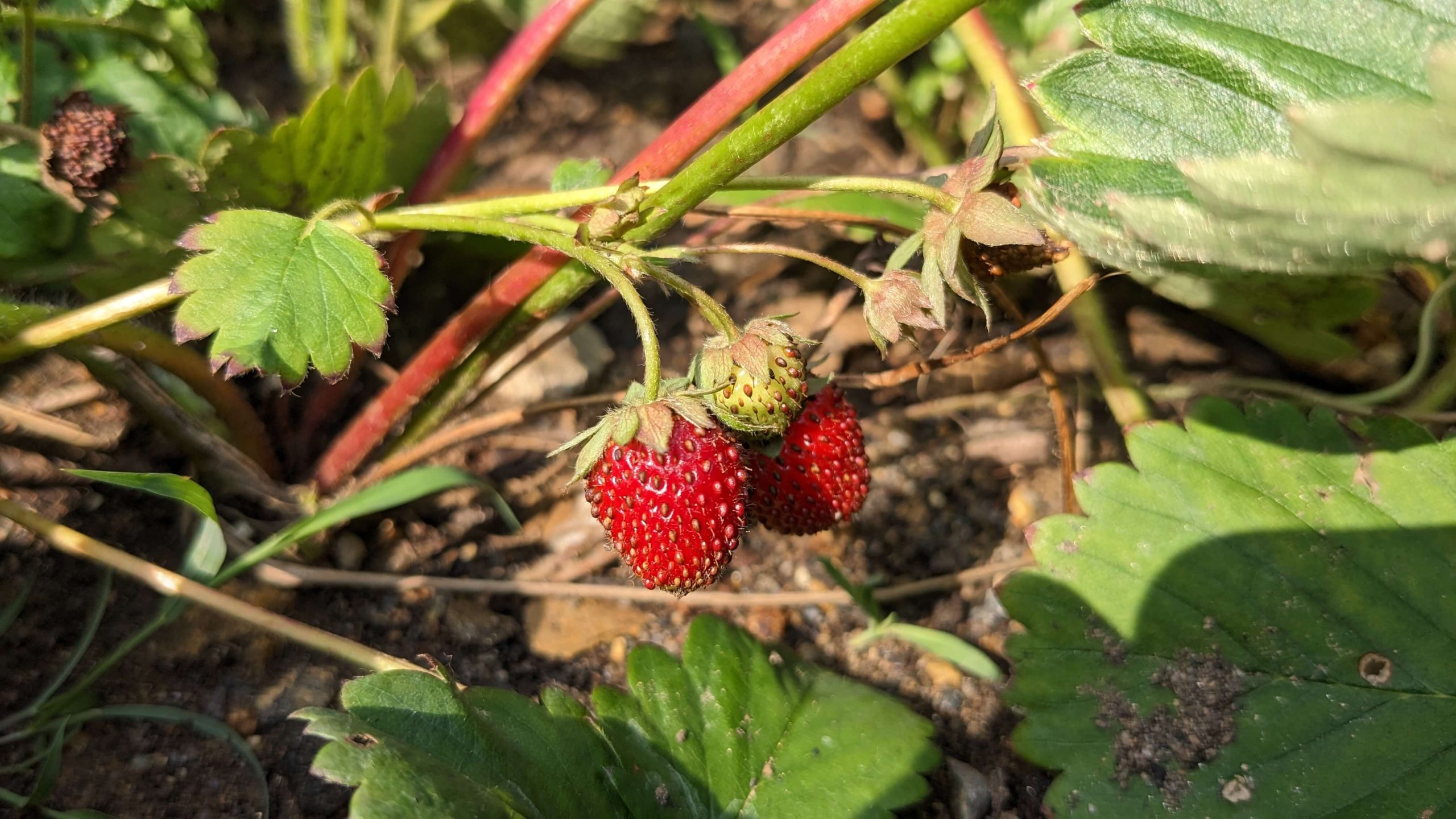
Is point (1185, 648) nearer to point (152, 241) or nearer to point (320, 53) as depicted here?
point (152, 241)

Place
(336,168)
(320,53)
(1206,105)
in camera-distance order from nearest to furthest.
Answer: (1206,105) < (336,168) < (320,53)

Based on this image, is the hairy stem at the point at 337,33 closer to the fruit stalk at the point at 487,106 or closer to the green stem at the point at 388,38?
the green stem at the point at 388,38

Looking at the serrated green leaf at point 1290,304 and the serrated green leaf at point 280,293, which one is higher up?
the serrated green leaf at point 280,293

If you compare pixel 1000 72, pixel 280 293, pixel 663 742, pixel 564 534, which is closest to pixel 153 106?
pixel 280 293

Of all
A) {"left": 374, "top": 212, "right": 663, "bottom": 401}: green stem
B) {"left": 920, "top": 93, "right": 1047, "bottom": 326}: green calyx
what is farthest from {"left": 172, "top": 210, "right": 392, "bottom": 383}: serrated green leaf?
{"left": 920, "top": 93, "right": 1047, "bottom": 326}: green calyx

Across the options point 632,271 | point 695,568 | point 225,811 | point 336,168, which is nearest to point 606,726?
point 695,568

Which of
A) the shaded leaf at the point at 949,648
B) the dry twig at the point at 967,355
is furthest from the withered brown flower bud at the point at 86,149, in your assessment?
the shaded leaf at the point at 949,648

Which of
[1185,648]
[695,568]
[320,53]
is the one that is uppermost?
[320,53]
